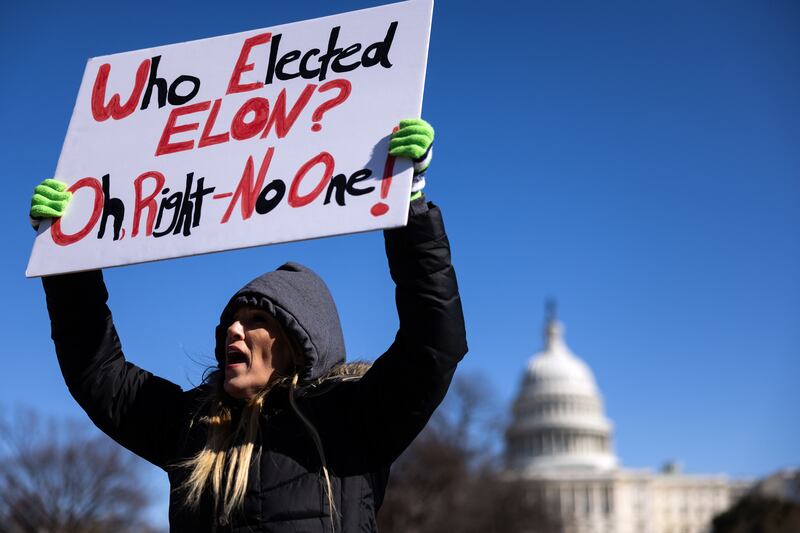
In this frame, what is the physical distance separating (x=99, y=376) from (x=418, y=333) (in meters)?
0.95

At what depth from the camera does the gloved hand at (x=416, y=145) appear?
2.60 meters

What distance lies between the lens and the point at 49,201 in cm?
301

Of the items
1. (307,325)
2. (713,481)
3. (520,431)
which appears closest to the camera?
(307,325)

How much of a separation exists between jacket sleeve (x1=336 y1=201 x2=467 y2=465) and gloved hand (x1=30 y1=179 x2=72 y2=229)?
97 cm

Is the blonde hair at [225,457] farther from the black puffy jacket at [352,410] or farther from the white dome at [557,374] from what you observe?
the white dome at [557,374]

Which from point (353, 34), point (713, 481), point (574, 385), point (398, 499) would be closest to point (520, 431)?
point (574, 385)

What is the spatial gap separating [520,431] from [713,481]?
65.0ft

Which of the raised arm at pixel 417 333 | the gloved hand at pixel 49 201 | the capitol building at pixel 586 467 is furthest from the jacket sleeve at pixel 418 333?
the capitol building at pixel 586 467

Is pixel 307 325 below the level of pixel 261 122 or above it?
below

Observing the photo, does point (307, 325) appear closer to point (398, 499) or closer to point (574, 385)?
point (398, 499)

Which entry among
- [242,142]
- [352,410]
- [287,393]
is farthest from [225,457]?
[242,142]

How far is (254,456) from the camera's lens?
265cm

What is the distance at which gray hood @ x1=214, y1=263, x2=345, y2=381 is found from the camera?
2.75 metres

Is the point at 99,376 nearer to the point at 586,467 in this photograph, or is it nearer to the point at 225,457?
the point at 225,457
